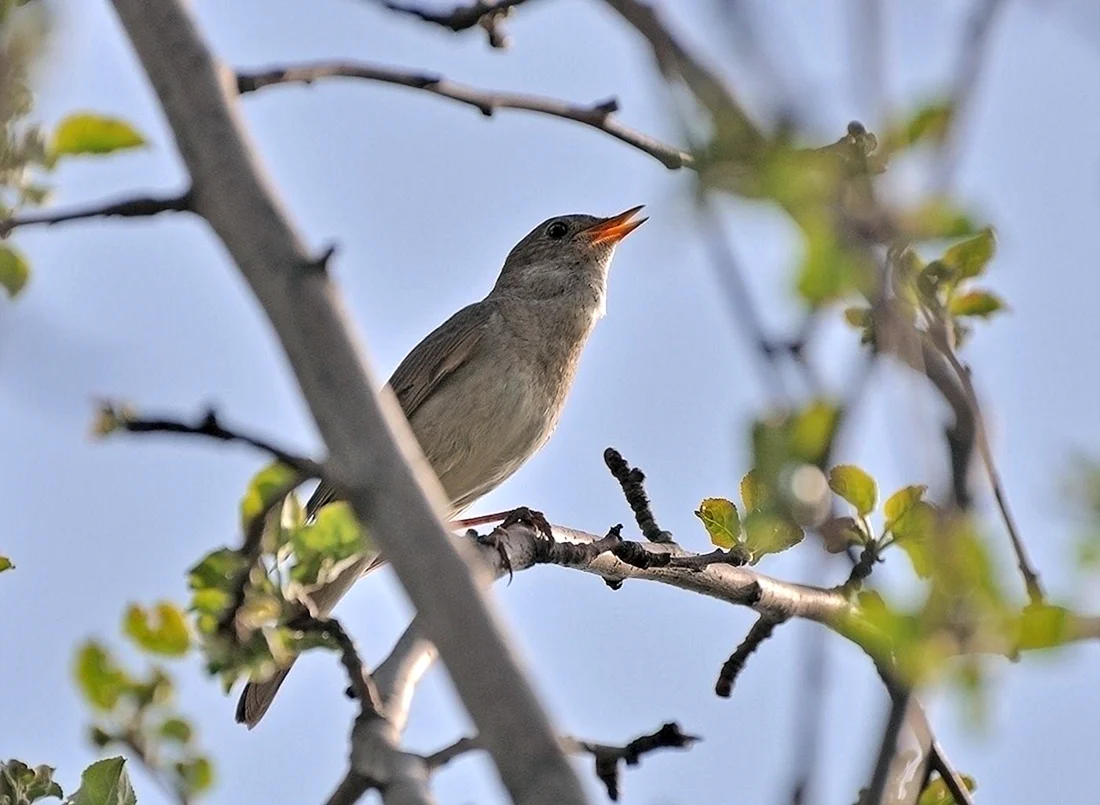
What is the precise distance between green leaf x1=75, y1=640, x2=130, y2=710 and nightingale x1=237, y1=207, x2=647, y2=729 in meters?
3.63

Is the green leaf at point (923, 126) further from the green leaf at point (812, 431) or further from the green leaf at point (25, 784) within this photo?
the green leaf at point (25, 784)

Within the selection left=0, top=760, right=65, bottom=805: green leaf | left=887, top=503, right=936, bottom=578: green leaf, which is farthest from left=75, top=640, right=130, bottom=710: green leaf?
left=887, top=503, right=936, bottom=578: green leaf

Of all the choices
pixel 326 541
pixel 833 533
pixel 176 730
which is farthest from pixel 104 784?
pixel 833 533

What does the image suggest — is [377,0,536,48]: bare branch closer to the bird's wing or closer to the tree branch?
the tree branch

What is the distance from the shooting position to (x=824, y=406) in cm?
229

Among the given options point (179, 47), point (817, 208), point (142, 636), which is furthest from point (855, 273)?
point (142, 636)

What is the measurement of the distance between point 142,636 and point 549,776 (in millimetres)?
1627

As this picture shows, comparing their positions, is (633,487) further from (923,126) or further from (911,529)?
(923,126)

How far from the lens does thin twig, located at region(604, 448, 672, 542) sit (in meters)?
5.64

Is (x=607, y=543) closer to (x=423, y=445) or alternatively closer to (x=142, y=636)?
(x=142, y=636)

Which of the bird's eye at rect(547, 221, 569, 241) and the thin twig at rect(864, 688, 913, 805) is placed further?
the bird's eye at rect(547, 221, 569, 241)

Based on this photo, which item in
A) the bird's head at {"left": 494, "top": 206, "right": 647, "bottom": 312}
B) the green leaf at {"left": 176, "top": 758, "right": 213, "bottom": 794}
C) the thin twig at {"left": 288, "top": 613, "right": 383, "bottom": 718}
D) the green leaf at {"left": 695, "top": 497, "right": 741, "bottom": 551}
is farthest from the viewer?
the bird's head at {"left": 494, "top": 206, "right": 647, "bottom": 312}

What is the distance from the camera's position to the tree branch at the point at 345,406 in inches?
78.1

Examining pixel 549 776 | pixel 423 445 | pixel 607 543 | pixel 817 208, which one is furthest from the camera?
pixel 423 445
